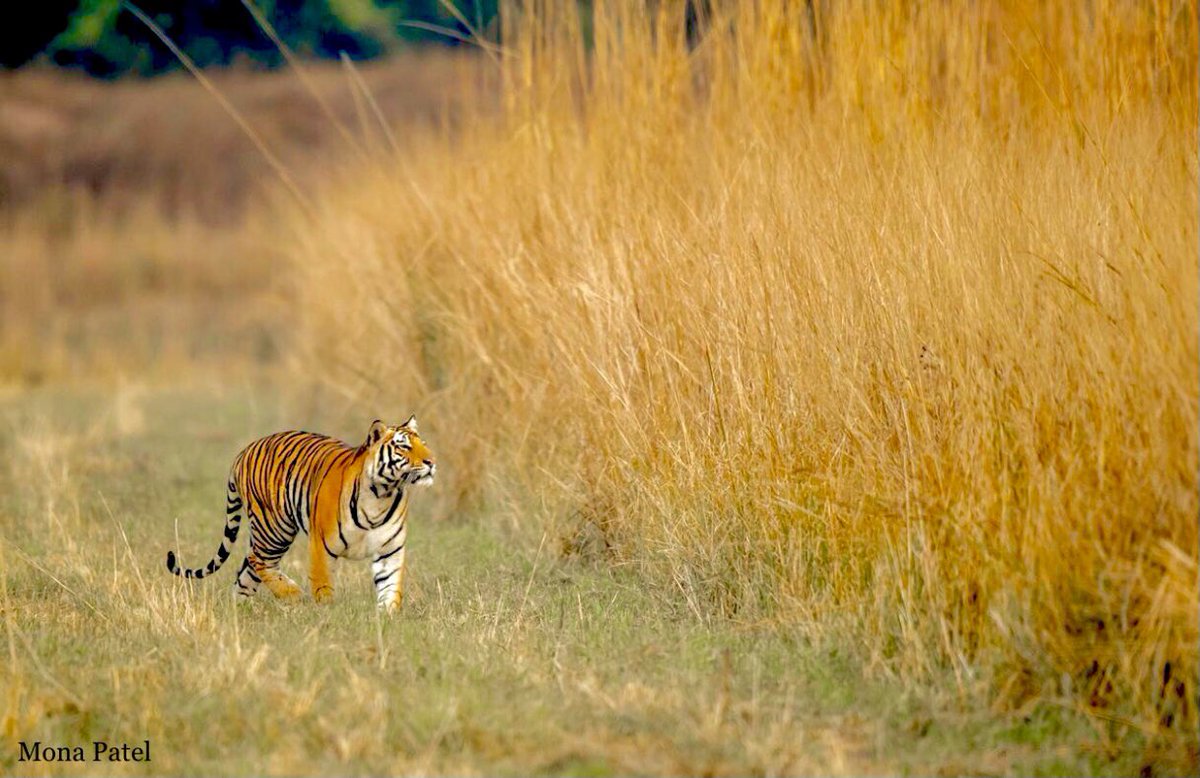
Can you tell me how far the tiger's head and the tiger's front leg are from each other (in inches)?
9.1

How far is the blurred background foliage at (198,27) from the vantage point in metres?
14.8

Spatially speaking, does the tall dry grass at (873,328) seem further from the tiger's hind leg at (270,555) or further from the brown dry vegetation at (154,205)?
the brown dry vegetation at (154,205)

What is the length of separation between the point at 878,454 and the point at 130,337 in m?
14.2

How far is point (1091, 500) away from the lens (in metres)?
3.83

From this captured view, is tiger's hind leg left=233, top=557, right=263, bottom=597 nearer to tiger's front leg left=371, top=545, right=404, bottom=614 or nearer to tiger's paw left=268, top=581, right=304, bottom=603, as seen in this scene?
tiger's paw left=268, top=581, right=304, bottom=603

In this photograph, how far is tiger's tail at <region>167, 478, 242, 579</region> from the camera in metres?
5.25

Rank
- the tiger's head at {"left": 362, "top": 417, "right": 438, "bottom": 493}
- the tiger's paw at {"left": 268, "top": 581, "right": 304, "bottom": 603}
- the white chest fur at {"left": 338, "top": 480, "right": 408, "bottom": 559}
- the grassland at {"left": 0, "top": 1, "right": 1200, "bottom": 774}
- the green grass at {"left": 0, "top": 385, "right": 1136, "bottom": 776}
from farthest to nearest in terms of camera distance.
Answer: the tiger's paw at {"left": 268, "top": 581, "right": 304, "bottom": 603}
the white chest fur at {"left": 338, "top": 480, "right": 408, "bottom": 559}
the tiger's head at {"left": 362, "top": 417, "right": 438, "bottom": 493}
the grassland at {"left": 0, "top": 1, "right": 1200, "bottom": 774}
the green grass at {"left": 0, "top": 385, "right": 1136, "bottom": 776}

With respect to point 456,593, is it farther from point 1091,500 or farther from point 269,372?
point 269,372

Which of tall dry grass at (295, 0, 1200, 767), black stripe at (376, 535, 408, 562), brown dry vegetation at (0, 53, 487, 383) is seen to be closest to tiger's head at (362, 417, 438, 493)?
black stripe at (376, 535, 408, 562)

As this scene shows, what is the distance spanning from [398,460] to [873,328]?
1.49 meters

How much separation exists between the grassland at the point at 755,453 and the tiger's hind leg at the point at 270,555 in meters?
0.09

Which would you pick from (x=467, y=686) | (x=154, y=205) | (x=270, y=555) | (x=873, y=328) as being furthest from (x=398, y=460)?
(x=154, y=205)

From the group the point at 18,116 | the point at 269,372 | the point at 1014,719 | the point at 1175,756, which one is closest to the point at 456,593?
the point at 1014,719

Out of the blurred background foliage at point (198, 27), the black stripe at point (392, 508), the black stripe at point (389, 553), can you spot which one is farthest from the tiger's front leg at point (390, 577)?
the blurred background foliage at point (198, 27)
